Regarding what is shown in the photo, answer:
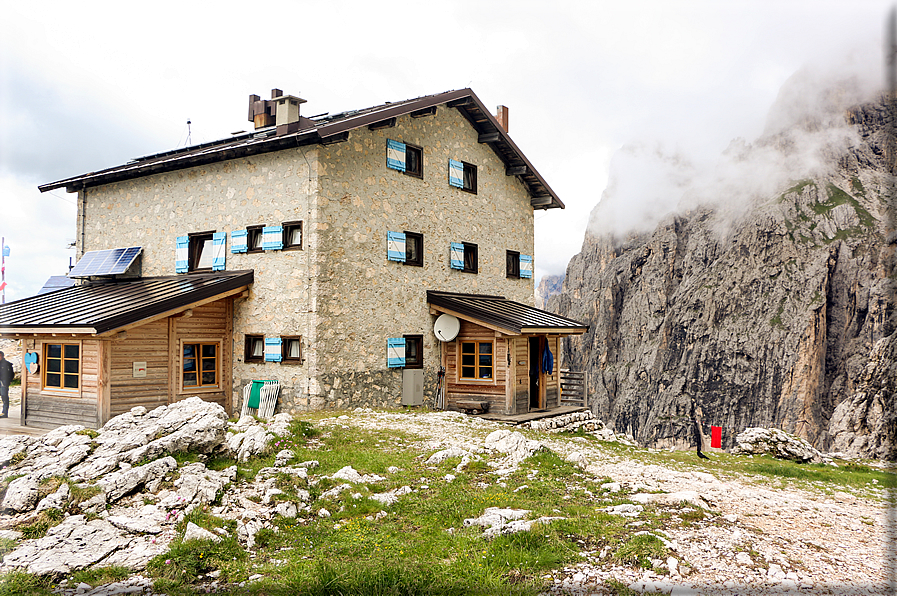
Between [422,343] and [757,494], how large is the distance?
12.0 metres

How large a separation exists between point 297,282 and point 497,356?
21.7 ft

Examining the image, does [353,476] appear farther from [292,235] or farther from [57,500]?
[292,235]

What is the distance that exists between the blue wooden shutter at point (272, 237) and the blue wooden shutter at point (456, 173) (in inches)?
265

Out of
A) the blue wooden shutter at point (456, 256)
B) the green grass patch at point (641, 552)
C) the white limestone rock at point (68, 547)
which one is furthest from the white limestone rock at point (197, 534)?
the blue wooden shutter at point (456, 256)

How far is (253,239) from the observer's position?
17406 mm

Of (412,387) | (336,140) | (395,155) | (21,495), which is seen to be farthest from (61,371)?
(395,155)

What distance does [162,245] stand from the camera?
19281 mm

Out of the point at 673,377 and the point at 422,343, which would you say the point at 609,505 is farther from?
the point at 673,377

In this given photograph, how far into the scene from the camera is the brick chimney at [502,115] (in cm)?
2438

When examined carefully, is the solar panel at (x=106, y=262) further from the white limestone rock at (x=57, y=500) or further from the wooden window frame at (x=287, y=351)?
the white limestone rock at (x=57, y=500)

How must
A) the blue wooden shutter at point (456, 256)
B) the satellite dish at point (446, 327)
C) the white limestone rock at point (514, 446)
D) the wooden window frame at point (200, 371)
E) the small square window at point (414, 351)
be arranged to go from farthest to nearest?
the blue wooden shutter at point (456, 256)
the small square window at point (414, 351)
the satellite dish at point (446, 327)
the wooden window frame at point (200, 371)
the white limestone rock at point (514, 446)

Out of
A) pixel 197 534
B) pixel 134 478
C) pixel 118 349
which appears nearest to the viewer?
pixel 197 534

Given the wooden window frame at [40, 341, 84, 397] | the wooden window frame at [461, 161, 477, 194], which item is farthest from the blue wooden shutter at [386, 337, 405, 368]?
the wooden window frame at [40, 341, 84, 397]

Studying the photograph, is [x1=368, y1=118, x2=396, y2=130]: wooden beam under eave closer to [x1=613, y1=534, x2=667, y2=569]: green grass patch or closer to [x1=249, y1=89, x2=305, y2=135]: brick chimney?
[x1=249, y1=89, x2=305, y2=135]: brick chimney
